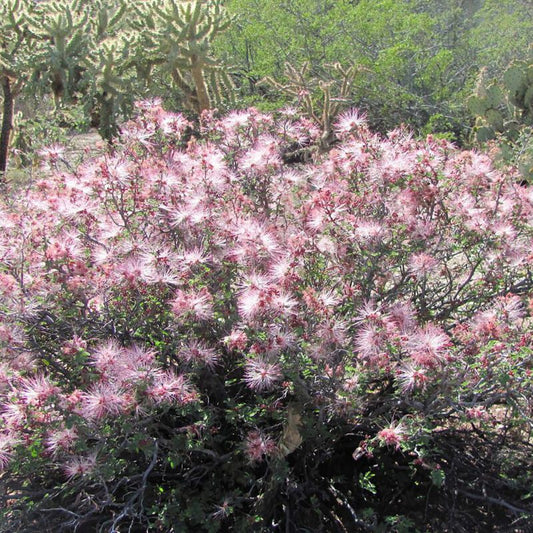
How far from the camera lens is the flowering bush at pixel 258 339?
2.33m

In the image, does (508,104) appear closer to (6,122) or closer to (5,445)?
(6,122)

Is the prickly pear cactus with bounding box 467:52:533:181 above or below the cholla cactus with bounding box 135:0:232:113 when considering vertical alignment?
below

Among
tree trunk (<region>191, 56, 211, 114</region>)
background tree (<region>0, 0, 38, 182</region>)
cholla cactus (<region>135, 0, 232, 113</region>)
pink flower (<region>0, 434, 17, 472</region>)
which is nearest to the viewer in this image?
pink flower (<region>0, 434, 17, 472</region>)

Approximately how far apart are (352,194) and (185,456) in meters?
1.42

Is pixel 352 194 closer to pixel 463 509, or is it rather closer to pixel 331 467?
pixel 331 467

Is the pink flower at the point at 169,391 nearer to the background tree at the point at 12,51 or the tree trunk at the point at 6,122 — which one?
the background tree at the point at 12,51

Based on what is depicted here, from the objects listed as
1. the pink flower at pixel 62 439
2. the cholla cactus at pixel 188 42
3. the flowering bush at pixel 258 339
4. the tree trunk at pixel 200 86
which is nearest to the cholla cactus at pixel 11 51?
the cholla cactus at pixel 188 42

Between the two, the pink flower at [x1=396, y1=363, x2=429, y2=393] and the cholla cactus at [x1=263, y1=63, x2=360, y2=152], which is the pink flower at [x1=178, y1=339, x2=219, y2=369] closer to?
the pink flower at [x1=396, y1=363, x2=429, y2=393]

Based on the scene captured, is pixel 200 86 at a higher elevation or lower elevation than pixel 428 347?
lower

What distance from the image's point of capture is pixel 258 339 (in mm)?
2350

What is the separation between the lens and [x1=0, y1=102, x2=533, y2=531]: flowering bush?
233 cm

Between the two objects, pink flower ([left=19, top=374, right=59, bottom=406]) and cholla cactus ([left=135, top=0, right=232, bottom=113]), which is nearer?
pink flower ([left=19, top=374, right=59, bottom=406])

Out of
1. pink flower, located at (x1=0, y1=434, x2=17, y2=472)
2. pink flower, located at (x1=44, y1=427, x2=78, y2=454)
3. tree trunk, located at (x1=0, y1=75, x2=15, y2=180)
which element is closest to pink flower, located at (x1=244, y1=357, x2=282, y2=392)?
pink flower, located at (x1=44, y1=427, x2=78, y2=454)

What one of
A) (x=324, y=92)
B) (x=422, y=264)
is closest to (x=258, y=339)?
(x=422, y=264)
